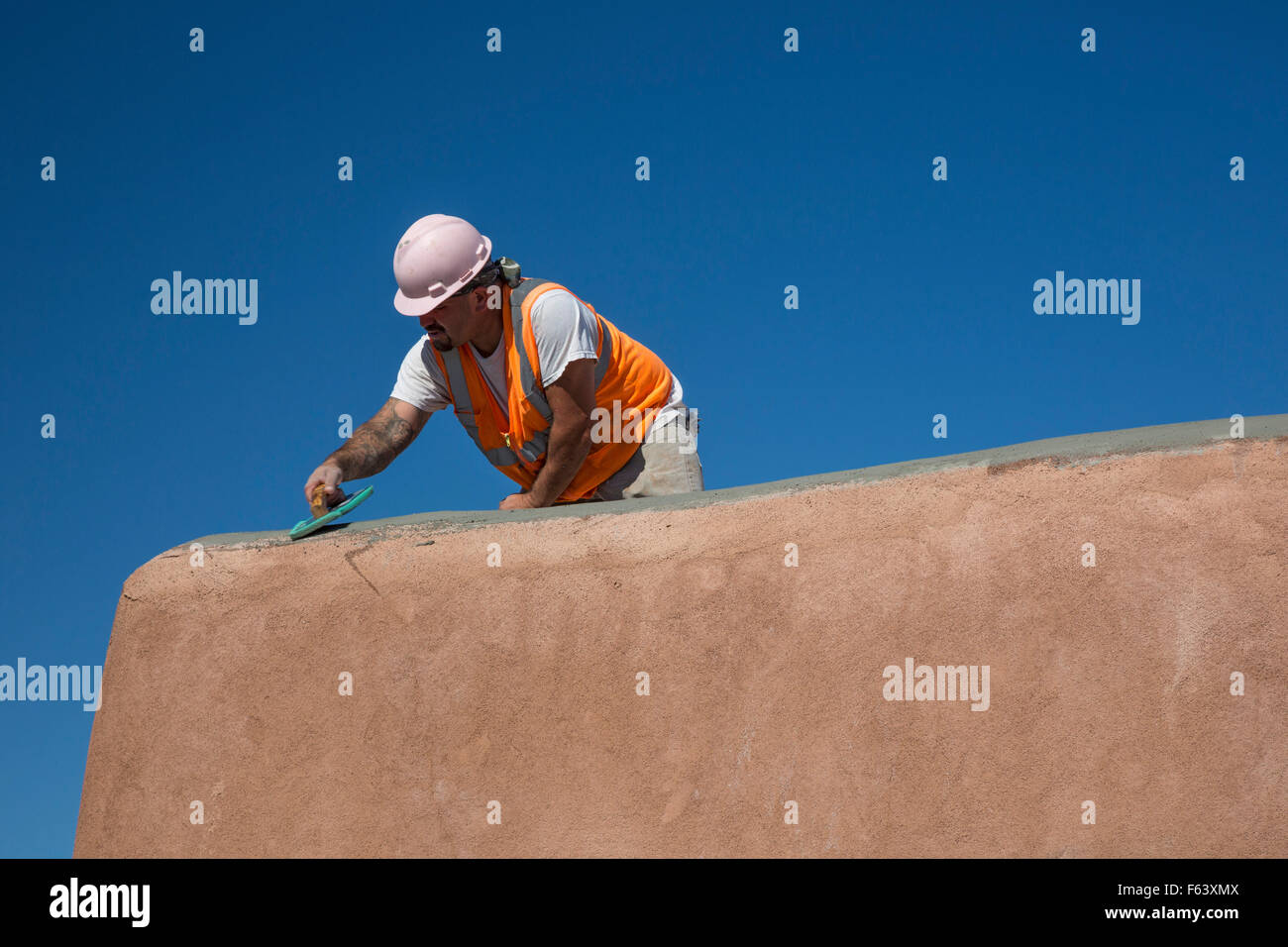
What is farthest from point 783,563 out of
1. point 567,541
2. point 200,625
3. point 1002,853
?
point 200,625

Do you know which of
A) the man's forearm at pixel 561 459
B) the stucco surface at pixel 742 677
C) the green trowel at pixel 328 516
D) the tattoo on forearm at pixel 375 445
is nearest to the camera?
the stucco surface at pixel 742 677

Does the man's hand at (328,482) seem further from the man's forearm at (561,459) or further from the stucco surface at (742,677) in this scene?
the man's forearm at (561,459)

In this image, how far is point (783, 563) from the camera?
285 centimetres

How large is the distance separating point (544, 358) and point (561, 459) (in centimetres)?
36

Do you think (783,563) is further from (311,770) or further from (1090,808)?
(311,770)

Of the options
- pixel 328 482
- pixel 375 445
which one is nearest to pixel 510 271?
pixel 375 445

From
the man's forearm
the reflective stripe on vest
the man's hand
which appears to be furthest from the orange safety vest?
the man's hand

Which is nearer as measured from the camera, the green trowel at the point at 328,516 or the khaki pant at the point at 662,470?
the green trowel at the point at 328,516

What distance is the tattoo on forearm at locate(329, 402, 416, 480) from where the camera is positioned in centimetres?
375

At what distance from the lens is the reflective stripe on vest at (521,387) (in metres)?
3.66

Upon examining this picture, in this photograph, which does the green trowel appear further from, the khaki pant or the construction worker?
the khaki pant

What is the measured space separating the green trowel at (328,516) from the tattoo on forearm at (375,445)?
0.30 metres

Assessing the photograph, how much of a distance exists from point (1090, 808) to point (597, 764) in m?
1.28

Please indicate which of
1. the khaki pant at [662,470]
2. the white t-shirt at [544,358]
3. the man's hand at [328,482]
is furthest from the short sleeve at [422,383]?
the khaki pant at [662,470]
